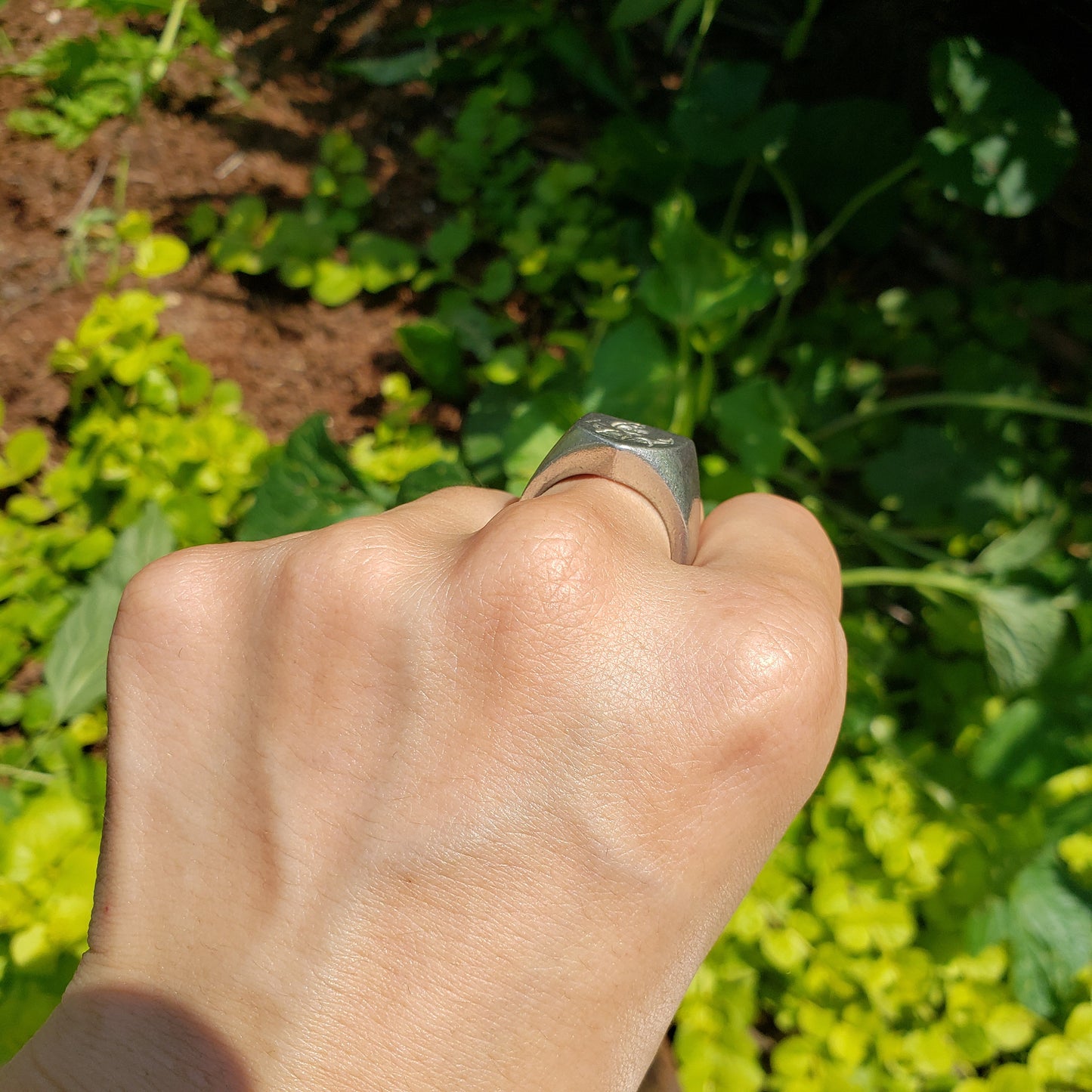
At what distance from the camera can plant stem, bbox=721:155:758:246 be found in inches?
62.1

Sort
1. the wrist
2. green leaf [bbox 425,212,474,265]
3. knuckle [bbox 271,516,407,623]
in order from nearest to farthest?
the wrist → knuckle [bbox 271,516,407,623] → green leaf [bbox 425,212,474,265]

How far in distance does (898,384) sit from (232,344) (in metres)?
1.48

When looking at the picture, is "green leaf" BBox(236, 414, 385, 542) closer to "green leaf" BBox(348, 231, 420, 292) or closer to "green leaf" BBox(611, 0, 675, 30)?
"green leaf" BBox(348, 231, 420, 292)

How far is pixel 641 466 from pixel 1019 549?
1.07 metres

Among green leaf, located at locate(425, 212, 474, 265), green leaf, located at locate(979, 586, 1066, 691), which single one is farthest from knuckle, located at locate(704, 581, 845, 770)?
green leaf, located at locate(425, 212, 474, 265)

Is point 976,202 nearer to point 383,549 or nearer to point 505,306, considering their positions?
point 505,306

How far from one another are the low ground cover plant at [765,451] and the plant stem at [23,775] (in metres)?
0.01

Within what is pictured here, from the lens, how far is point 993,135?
1.36 meters

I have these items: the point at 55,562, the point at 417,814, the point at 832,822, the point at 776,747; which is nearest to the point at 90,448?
the point at 55,562

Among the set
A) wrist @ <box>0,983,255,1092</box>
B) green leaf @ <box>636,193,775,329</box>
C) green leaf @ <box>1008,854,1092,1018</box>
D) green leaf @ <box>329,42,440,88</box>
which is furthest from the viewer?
green leaf @ <box>329,42,440,88</box>

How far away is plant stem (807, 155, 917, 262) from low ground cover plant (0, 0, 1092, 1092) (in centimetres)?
2

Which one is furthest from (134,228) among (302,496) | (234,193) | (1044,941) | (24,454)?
(1044,941)

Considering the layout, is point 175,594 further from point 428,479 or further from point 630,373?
point 630,373

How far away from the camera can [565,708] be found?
627 mm
